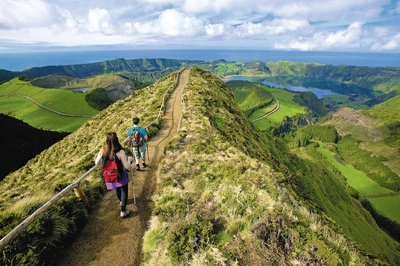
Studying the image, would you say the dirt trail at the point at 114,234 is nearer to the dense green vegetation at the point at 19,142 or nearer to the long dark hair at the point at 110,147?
the long dark hair at the point at 110,147

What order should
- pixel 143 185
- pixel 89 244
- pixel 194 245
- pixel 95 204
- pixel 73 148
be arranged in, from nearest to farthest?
1. pixel 194 245
2. pixel 89 244
3. pixel 95 204
4. pixel 143 185
5. pixel 73 148

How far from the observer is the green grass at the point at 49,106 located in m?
106

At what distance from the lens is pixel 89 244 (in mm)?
8367

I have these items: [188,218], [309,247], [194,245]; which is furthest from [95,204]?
[309,247]

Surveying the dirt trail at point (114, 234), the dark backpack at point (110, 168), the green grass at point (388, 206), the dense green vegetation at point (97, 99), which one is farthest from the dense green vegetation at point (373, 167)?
the dense green vegetation at point (97, 99)

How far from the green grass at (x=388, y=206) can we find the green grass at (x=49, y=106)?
156 m

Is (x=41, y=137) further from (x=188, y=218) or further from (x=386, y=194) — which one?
(x=386, y=194)

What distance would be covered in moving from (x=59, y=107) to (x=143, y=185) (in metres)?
139

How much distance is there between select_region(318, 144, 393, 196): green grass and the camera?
445 feet

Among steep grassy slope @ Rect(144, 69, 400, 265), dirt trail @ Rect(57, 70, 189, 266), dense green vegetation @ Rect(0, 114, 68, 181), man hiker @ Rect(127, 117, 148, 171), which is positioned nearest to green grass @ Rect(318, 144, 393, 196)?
steep grassy slope @ Rect(144, 69, 400, 265)

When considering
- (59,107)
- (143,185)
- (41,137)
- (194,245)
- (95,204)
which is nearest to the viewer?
(194,245)

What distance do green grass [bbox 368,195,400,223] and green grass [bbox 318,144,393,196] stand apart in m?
7.65

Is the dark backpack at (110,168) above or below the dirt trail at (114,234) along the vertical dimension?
above

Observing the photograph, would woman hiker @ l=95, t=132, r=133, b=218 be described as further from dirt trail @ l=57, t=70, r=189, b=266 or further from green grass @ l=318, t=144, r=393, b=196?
green grass @ l=318, t=144, r=393, b=196
